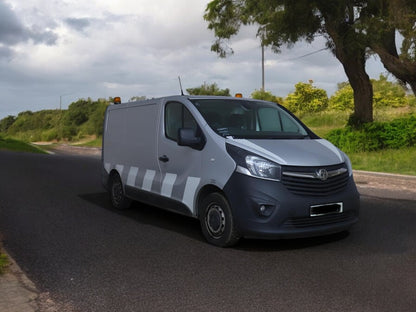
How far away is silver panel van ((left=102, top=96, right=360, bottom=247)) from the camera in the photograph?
5082 millimetres

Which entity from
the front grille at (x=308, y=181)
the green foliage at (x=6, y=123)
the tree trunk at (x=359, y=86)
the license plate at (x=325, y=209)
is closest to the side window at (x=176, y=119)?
the front grille at (x=308, y=181)

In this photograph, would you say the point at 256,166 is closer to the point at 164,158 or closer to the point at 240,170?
the point at 240,170

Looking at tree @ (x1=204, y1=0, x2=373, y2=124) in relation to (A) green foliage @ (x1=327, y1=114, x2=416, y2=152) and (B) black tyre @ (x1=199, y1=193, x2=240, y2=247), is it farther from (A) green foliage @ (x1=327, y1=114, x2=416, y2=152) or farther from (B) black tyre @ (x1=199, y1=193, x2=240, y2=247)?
(B) black tyre @ (x1=199, y1=193, x2=240, y2=247)

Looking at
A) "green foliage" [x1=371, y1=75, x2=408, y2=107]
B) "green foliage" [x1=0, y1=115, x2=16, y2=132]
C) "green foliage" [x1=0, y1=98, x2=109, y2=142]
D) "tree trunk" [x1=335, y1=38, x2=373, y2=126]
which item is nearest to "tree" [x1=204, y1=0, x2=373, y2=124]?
"tree trunk" [x1=335, y1=38, x2=373, y2=126]

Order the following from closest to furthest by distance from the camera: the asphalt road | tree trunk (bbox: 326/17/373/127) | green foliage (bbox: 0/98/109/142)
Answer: the asphalt road
tree trunk (bbox: 326/17/373/127)
green foliage (bbox: 0/98/109/142)

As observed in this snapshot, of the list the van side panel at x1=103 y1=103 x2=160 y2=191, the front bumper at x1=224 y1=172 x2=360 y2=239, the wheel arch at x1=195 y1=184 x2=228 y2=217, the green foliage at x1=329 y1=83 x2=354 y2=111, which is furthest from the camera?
the green foliage at x1=329 y1=83 x2=354 y2=111

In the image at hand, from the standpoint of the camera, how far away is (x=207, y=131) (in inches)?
223

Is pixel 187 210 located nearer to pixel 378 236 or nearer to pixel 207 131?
pixel 207 131

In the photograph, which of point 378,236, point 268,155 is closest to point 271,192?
point 268,155

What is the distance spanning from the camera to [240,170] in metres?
5.13

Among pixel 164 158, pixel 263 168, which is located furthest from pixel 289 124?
pixel 164 158

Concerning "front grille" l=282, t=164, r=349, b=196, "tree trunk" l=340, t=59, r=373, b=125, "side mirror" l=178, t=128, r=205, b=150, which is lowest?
"front grille" l=282, t=164, r=349, b=196

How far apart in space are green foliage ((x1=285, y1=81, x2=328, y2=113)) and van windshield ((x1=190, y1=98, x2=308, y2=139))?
1764 inches

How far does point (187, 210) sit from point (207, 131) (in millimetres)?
1048
